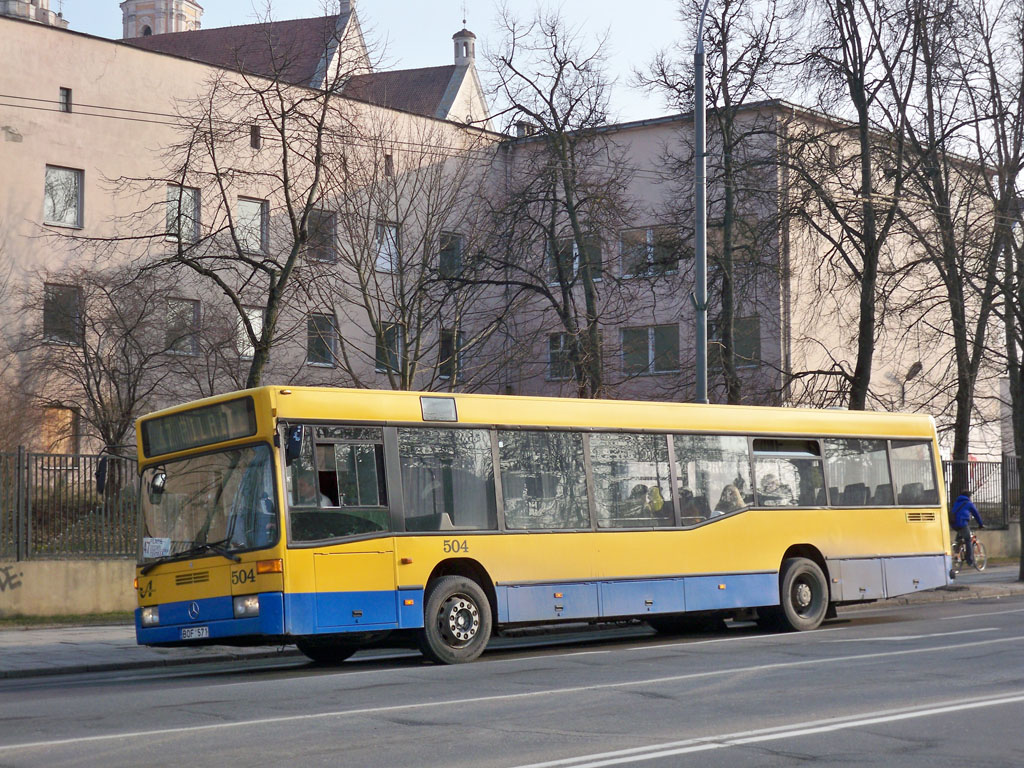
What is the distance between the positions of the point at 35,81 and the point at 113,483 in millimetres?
20425

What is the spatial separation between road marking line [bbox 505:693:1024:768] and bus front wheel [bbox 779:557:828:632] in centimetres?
752

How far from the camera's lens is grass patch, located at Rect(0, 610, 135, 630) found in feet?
63.5

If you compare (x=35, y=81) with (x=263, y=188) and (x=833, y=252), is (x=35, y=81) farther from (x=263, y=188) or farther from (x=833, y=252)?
(x=833, y=252)

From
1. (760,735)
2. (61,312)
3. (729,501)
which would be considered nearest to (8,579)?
(729,501)

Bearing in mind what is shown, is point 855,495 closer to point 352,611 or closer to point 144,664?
point 352,611

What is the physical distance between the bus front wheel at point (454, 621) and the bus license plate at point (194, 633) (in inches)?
86.3

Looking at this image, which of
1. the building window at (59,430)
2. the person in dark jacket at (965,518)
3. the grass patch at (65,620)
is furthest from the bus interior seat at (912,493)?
the building window at (59,430)

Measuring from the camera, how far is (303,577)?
1295 centimetres

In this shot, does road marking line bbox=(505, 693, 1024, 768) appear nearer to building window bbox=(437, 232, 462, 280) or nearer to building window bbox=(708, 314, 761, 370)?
building window bbox=(708, 314, 761, 370)

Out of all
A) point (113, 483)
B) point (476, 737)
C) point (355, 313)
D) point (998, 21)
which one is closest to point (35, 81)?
point (355, 313)

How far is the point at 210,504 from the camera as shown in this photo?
1355 cm

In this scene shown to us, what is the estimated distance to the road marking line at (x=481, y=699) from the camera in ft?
28.2

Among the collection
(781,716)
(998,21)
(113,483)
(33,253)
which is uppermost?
(998,21)

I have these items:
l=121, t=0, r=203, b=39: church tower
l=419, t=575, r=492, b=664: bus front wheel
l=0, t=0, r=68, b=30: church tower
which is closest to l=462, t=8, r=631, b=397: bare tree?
l=419, t=575, r=492, b=664: bus front wheel
